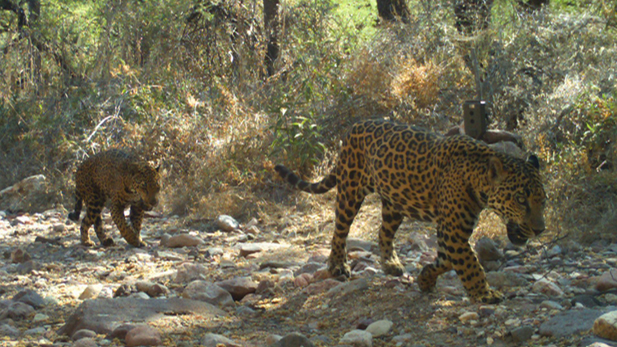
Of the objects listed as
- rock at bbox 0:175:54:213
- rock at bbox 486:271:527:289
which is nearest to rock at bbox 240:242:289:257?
rock at bbox 486:271:527:289

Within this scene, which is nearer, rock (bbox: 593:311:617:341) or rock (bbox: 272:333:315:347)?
rock (bbox: 593:311:617:341)

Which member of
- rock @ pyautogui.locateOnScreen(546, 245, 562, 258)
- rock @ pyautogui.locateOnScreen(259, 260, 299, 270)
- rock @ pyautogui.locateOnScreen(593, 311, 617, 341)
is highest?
rock @ pyautogui.locateOnScreen(593, 311, 617, 341)

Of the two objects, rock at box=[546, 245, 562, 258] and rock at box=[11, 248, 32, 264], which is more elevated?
rock at box=[546, 245, 562, 258]

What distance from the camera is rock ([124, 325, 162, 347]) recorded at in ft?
16.1

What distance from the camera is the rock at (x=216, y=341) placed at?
485 cm

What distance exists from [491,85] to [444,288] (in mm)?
6044

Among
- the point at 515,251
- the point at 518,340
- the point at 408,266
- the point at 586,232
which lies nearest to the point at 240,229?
the point at 408,266

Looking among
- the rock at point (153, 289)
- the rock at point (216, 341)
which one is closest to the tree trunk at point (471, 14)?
the rock at point (153, 289)

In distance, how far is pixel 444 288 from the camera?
6203 mm

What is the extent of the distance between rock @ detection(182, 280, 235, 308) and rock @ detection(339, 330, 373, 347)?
1.62m

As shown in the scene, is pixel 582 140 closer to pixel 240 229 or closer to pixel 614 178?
pixel 614 178

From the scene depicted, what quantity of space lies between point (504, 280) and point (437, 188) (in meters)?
1.12

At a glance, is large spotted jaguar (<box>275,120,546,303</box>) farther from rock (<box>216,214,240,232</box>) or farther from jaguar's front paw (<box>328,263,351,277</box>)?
rock (<box>216,214,240,232</box>)

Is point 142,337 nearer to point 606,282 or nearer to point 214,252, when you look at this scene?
point 214,252
